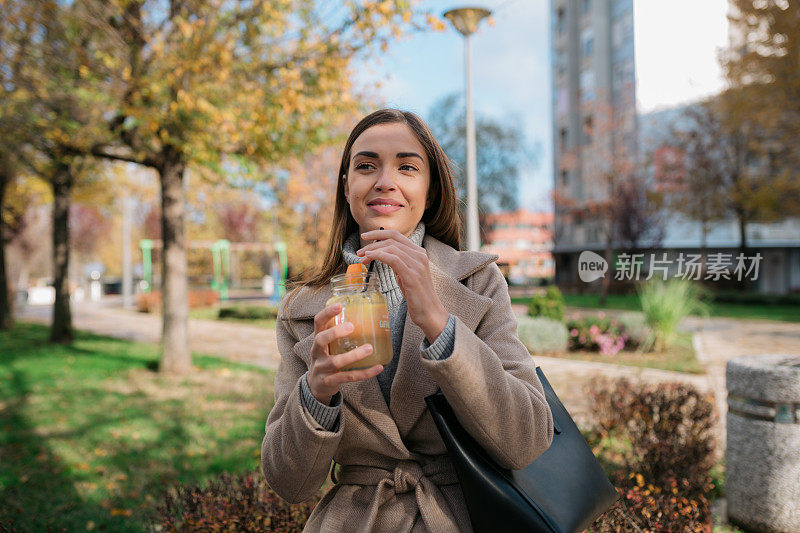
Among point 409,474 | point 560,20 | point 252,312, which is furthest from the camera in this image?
point 560,20

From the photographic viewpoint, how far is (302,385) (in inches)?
54.6

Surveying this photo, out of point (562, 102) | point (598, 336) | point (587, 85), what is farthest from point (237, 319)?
point (562, 102)

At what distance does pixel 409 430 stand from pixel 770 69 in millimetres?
16506

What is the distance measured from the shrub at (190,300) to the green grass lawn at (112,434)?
11.7m

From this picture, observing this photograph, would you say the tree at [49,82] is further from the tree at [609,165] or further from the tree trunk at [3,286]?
the tree at [609,165]

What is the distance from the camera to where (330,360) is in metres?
1.27

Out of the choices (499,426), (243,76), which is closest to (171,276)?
(243,76)

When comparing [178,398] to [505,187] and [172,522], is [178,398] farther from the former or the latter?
[505,187]

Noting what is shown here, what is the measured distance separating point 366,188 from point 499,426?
2.35 ft

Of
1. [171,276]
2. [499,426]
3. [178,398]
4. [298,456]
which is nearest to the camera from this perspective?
[499,426]

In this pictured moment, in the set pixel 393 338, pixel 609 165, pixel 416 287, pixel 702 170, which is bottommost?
pixel 393 338

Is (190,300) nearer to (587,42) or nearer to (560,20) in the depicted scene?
(587,42)

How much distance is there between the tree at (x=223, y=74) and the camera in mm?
6848
